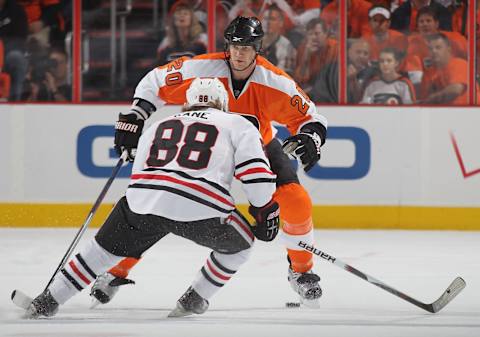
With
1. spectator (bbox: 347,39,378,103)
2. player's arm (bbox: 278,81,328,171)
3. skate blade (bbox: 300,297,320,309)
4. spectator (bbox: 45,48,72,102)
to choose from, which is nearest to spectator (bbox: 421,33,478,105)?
spectator (bbox: 347,39,378,103)

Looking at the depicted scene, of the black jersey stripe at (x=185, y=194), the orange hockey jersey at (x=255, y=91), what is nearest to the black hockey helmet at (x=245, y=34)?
the orange hockey jersey at (x=255, y=91)

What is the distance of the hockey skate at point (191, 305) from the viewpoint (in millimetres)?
3850

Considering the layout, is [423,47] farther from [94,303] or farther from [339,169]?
[94,303]

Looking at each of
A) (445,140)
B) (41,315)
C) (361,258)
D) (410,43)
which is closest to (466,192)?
(445,140)

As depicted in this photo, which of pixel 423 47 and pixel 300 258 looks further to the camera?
pixel 423 47

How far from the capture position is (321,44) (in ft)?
22.7

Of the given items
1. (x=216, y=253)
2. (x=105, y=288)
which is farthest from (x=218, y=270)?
(x=105, y=288)

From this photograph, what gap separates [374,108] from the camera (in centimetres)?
683

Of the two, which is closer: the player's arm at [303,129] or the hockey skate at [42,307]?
the hockey skate at [42,307]

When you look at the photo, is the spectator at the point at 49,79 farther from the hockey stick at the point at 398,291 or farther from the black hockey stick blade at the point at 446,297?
the black hockey stick blade at the point at 446,297

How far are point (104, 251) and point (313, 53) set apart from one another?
11.5 feet

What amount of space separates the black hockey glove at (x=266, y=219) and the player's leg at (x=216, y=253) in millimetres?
34

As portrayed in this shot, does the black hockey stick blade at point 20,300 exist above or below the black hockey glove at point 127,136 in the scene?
below

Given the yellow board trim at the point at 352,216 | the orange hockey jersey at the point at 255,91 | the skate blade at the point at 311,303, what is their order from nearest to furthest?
the skate blade at the point at 311,303
the orange hockey jersey at the point at 255,91
the yellow board trim at the point at 352,216
